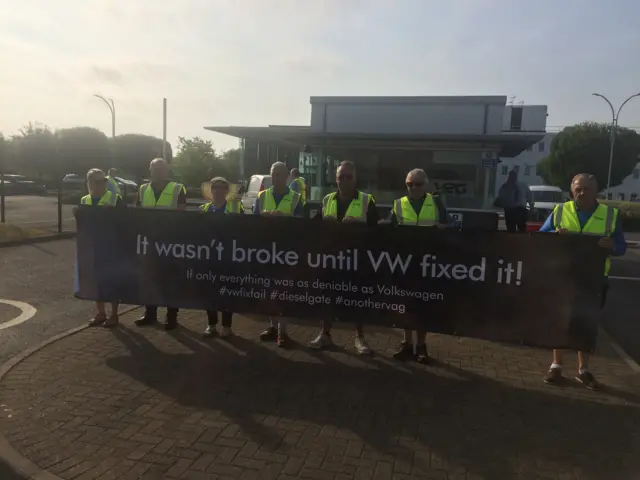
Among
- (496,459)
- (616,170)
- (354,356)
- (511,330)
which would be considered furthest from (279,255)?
(616,170)

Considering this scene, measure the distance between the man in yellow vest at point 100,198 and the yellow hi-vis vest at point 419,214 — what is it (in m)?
3.31

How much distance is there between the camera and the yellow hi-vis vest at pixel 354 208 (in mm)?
5574

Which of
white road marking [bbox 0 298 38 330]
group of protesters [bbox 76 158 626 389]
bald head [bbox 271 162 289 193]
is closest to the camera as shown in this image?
→ group of protesters [bbox 76 158 626 389]

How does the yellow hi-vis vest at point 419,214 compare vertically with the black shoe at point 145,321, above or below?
above

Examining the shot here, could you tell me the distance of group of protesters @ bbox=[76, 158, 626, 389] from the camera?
16.0 ft

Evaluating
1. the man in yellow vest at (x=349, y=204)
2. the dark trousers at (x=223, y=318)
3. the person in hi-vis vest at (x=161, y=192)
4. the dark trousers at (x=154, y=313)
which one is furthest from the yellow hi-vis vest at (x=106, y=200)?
the man in yellow vest at (x=349, y=204)

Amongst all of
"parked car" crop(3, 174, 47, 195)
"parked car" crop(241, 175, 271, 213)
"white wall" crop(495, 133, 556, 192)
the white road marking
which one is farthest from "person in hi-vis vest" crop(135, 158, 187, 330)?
"white wall" crop(495, 133, 556, 192)

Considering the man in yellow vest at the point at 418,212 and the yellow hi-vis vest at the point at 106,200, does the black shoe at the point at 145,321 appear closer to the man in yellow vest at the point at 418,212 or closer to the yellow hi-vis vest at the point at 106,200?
the yellow hi-vis vest at the point at 106,200

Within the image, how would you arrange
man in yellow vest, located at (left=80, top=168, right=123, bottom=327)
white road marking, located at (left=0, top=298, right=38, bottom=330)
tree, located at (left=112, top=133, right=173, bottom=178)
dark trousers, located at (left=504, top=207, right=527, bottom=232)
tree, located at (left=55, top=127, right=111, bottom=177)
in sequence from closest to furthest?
1. man in yellow vest, located at (left=80, top=168, right=123, bottom=327)
2. white road marking, located at (left=0, top=298, right=38, bottom=330)
3. dark trousers, located at (left=504, top=207, right=527, bottom=232)
4. tree, located at (left=55, top=127, right=111, bottom=177)
5. tree, located at (left=112, top=133, right=173, bottom=178)

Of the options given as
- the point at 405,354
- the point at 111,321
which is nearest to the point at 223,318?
the point at 111,321

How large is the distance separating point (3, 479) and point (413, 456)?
8.59ft

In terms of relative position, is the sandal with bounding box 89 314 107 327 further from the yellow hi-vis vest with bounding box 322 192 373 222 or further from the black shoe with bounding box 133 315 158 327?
the yellow hi-vis vest with bounding box 322 192 373 222

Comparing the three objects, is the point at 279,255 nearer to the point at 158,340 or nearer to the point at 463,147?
the point at 158,340

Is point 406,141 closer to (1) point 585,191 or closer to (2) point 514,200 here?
(2) point 514,200
